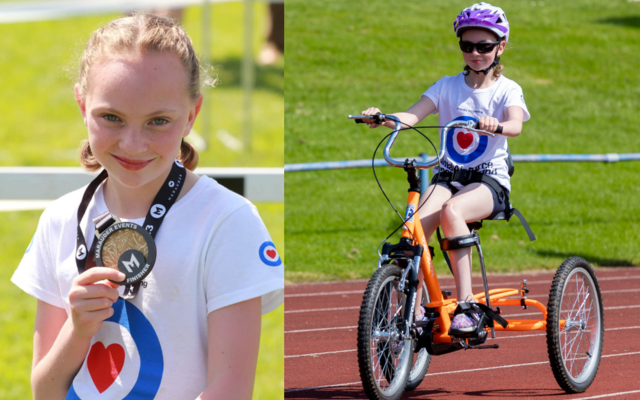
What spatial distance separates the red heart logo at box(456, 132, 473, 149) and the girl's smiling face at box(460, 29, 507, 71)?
0.96ft

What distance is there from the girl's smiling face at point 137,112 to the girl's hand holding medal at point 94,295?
24 cm

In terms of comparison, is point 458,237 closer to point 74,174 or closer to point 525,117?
point 525,117

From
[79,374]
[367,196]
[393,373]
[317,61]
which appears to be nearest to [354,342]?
[393,373]

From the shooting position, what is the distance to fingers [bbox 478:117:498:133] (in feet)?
10.9

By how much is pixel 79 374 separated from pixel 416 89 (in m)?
16.2

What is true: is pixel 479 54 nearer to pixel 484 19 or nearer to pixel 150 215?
pixel 484 19

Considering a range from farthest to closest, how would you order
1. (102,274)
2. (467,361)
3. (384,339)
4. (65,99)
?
(65,99), (467,361), (384,339), (102,274)

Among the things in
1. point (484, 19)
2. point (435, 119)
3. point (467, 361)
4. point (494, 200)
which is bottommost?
point (467, 361)

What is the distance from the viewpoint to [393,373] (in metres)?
3.70

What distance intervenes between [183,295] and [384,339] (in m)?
1.96

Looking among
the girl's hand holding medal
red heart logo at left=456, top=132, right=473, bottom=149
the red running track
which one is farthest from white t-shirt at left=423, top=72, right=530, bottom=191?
the girl's hand holding medal

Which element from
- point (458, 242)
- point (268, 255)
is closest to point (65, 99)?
point (458, 242)

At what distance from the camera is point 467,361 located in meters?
4.81

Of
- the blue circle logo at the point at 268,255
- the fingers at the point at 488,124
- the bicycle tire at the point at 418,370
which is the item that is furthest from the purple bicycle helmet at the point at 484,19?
the blue circle logo at the point at 268,255
